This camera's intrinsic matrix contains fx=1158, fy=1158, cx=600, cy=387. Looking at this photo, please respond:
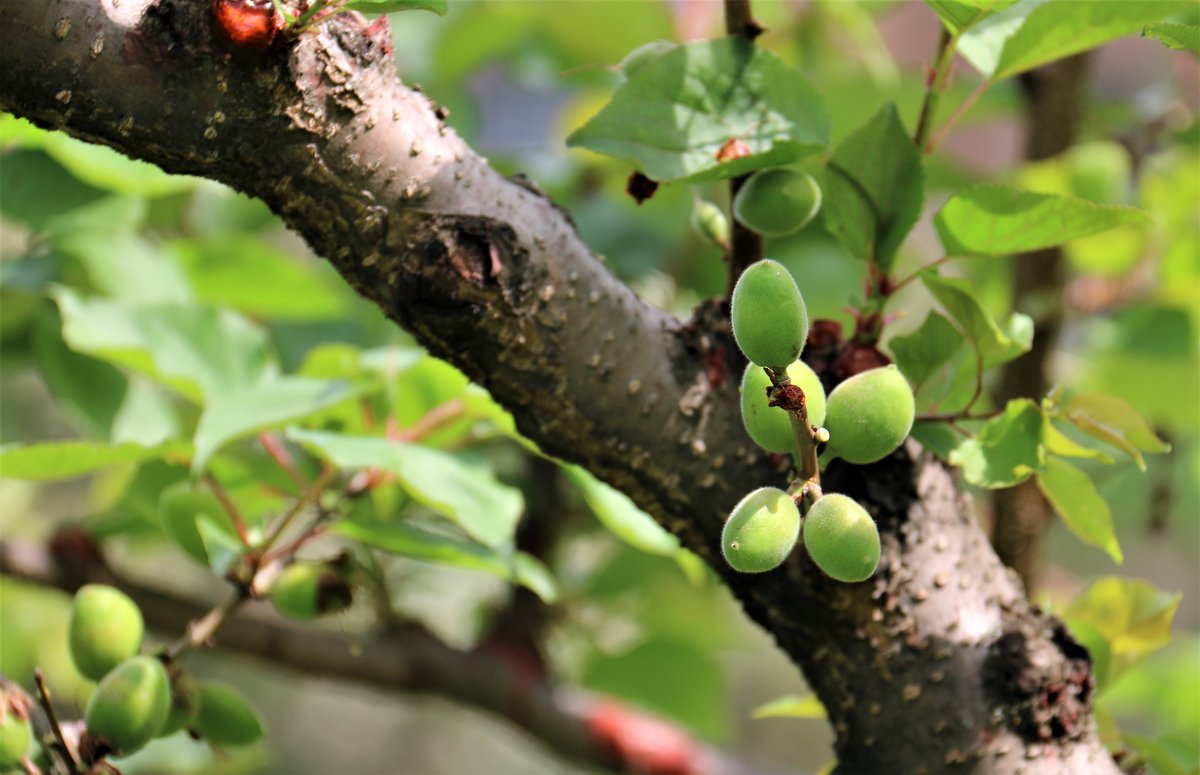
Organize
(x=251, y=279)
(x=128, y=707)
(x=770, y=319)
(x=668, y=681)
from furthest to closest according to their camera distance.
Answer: (x=668, y=681)
(x=251, y=279)
(x=128, y=707)
(x=770, y=319)

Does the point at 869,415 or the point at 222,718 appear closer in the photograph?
the point at 869,415

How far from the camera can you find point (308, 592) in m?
0.47

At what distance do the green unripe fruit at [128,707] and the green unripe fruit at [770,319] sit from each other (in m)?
0.23

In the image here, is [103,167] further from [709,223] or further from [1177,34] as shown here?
[1177,34]

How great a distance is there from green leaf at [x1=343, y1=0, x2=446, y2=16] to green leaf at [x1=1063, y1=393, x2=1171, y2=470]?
22 cm

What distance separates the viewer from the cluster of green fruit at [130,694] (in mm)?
364

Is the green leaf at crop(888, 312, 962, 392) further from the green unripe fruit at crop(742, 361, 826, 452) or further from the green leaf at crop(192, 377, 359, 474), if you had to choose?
the green leaf at crop(192, 377, 359, 474)

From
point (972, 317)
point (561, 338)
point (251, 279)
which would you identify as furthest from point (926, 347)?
point (251, 279)

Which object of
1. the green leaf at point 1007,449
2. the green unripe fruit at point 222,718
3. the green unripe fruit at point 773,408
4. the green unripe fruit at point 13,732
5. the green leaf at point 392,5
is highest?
the green leaf at point 1007,449

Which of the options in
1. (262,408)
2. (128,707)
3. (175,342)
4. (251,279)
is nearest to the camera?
(128,707)

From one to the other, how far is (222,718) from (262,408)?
4.7 inches

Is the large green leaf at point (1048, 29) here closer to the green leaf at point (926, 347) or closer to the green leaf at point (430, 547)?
the green leaf at point (926, 347)

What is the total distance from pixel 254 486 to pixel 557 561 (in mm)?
394

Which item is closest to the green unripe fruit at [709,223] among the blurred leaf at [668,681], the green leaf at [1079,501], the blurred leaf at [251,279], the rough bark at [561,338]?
the rough bark at [561,338]
